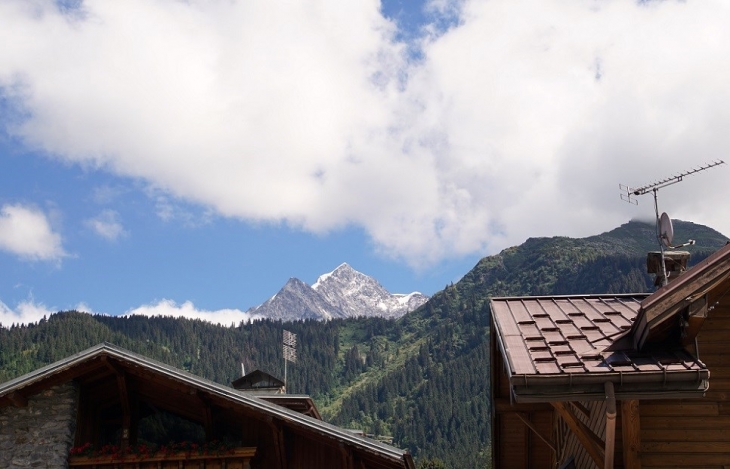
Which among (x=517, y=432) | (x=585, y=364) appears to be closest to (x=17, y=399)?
(x=517, y=432)

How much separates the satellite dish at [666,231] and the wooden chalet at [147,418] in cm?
603

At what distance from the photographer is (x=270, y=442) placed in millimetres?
15336

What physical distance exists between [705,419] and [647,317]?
201 centimetres

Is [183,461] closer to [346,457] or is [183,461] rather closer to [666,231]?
[346,457]

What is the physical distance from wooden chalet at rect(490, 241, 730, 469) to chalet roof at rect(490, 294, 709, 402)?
1 centimetres

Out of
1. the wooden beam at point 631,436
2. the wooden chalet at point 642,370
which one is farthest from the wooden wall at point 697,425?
the wooden beam at point 631,436

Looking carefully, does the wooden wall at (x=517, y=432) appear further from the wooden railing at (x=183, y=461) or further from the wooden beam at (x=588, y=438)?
the wooden railing at (x=183, y=461)

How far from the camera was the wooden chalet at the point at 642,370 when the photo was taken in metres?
8.70

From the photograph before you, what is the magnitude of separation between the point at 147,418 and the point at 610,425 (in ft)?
35.1

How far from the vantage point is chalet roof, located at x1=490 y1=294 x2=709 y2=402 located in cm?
863

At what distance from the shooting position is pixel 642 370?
28.5 feet

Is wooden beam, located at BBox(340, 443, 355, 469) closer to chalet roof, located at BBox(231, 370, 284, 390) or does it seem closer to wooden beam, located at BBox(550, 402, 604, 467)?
wooden beam, located at BBox(550, 402, 604, 467)

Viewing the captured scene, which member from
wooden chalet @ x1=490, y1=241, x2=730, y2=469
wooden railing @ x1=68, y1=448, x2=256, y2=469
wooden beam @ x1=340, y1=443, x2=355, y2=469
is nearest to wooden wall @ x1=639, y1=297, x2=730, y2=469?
wooden chalet @ x1=490, y1=241, x2=730, y2=469

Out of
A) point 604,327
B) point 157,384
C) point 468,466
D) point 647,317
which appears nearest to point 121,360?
point 157,384
